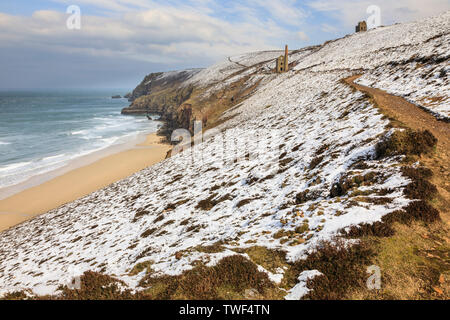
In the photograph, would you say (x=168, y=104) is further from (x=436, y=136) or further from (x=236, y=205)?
(x=436, y=136)

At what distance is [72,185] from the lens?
105 ft

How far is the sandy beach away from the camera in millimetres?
25975

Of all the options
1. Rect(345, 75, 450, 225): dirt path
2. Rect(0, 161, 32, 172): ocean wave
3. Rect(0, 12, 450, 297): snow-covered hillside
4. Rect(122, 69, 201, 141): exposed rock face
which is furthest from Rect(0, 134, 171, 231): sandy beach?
Rect(345, 75, 450, 225): dirt path

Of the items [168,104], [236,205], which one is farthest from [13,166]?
[168,104]

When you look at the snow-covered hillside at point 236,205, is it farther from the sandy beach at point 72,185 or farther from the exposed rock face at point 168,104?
the exposed rock face at point 168,104

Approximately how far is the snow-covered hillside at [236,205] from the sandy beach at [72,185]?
18.4 feet

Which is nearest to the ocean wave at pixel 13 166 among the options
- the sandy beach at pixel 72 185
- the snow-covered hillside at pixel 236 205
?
the sandy beach at pixel 72 185

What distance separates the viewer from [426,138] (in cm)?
802

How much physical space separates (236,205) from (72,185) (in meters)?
31.8

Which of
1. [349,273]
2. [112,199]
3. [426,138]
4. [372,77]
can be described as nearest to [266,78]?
[372,77]

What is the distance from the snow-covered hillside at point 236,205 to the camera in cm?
650
